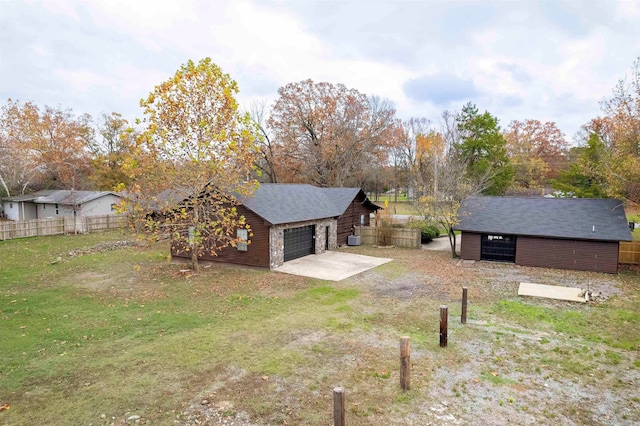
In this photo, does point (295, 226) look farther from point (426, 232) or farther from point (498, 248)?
point (498, 248)

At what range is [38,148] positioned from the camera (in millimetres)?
38656

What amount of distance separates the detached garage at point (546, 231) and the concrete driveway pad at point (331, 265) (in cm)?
550

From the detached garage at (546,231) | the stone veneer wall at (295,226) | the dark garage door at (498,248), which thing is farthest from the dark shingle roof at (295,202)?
the dark garage door at (498,248)

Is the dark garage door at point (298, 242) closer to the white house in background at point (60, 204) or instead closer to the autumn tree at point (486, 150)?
the white house in background at point (60, 204)

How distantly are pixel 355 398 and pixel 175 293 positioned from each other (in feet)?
29.9

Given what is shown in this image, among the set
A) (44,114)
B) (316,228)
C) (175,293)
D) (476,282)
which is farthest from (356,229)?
(44,114)

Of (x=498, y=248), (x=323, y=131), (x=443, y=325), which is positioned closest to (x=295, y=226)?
(x=498, y=248)

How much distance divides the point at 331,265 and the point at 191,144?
895 centimetres

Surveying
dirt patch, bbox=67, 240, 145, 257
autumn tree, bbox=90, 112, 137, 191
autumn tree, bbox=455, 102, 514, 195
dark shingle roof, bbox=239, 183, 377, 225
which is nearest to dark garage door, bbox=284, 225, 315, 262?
dark shingle roof, bbox=239, 183, 377, 225

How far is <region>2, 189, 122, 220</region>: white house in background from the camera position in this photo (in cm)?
3072

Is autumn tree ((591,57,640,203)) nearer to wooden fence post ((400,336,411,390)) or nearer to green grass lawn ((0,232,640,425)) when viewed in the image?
green grass lawn ((0,232,640,425))

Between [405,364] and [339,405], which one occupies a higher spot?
[339,405]

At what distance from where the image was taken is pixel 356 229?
25.7 m

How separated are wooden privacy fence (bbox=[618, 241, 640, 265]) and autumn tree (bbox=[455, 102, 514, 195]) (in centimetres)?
1466
